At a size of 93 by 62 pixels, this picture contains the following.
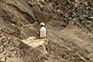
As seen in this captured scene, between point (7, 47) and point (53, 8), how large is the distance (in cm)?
293

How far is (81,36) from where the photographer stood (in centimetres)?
368

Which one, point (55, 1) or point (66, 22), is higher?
point (55, 1)

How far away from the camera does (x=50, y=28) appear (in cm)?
352

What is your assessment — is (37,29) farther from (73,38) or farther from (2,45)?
(73,38)

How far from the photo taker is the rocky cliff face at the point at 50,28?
2123mm

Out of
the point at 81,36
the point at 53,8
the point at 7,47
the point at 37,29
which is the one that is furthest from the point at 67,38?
the point at 7,47

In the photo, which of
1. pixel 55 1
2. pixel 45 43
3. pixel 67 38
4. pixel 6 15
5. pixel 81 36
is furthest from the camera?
pixel 55 1

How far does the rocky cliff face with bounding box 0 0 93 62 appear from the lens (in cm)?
212

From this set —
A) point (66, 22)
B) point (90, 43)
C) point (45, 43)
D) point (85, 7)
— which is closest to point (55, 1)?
point (66, 22)

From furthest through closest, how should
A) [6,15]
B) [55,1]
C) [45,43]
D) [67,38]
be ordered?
[55,1]
[67,38]
[45,43]
[6,15]

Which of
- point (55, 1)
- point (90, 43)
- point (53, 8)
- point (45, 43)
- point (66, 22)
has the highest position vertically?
point (55, 1)

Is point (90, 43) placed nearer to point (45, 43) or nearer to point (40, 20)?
point (45, 43)

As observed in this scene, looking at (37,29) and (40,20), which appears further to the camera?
(40,20)

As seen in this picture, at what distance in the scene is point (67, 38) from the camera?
3.36 metres
